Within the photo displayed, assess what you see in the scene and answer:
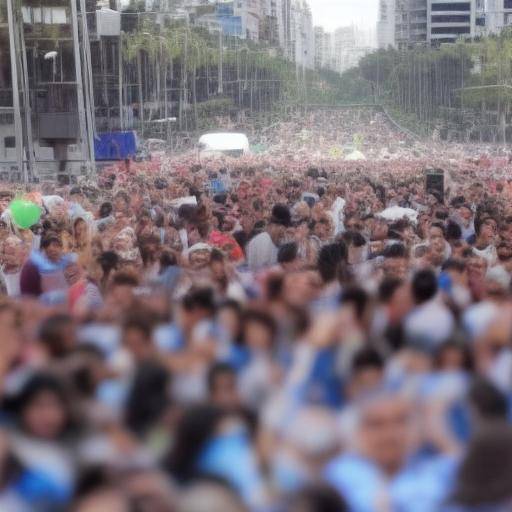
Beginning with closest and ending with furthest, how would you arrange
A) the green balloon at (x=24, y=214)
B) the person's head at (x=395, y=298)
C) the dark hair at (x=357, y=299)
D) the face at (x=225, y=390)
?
the face at (x=225, y=390) → the dark hair at (x=357, y=299) → the person's head at (x=395, y=298) → the green balloon at (x=24, y=214)

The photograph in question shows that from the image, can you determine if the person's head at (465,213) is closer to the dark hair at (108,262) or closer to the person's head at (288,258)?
the person's head at (288,258)

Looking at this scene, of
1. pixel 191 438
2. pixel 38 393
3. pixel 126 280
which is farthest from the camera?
pixel 126 280

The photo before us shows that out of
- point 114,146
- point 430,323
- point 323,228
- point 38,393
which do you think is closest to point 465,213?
point 323,228

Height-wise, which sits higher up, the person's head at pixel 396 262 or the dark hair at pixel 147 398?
the dark hair at pixel 147 398

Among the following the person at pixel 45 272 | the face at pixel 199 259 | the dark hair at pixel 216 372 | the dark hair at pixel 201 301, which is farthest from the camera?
the person at pixel 45 272

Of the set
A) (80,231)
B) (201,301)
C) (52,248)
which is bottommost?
(80,231)

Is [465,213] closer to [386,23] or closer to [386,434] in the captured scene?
[386,434]

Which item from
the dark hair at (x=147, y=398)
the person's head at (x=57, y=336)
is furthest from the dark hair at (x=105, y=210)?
the dark hair at (x=147, y=398)

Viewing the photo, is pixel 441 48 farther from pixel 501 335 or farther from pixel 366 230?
pixel 501 335
